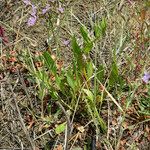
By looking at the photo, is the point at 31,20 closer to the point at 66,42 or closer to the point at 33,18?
the point at 33,18

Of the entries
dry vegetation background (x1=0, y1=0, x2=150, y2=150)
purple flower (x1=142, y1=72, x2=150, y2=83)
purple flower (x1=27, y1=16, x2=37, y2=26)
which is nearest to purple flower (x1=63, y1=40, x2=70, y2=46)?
dry vegetation background (x1=0, y1=0, x2=150, y2=150)

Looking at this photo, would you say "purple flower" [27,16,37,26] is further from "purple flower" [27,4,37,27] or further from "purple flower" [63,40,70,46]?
"purple flower" [63,40,70,46]

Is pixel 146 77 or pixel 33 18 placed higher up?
pixel 33 18

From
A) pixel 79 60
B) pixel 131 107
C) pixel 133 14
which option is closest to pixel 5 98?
pixel 79 60

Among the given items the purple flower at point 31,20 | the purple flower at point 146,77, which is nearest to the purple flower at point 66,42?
the purple flower at point 31,20

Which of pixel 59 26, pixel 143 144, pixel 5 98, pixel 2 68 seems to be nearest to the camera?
pixel 143 144

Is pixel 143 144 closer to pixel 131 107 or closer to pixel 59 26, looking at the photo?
pixel 131 107

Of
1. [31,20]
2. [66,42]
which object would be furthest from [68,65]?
[31,20]

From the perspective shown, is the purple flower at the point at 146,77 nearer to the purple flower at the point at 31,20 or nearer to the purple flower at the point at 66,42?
the purple flower at the point at 66,42
